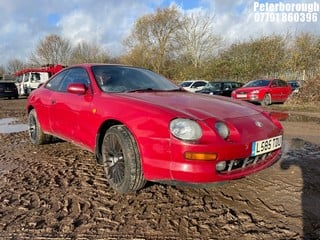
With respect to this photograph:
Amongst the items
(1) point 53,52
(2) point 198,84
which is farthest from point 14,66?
(2) point 198,84

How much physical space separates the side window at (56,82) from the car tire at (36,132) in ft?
2.18

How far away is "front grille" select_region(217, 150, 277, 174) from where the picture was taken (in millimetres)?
2939

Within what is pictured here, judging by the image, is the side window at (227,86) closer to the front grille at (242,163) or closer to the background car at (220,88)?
the background car at (220,88)

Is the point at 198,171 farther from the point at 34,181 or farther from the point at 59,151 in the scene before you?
the point at 59,151

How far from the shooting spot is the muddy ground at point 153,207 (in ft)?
8.77

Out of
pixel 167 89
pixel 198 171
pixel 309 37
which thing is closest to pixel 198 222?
pixel 198 171

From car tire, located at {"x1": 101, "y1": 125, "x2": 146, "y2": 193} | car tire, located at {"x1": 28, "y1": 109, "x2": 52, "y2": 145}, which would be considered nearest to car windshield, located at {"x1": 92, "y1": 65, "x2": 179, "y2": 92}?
car tire, located at {"x1": 101, "y1": 125, "x2": 146, "y2": 193}

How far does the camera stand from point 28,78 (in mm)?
24719

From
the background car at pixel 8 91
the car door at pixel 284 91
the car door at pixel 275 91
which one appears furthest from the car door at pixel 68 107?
the background car at pixel 8 91

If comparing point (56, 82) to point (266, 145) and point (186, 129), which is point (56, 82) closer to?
point (186, 129)

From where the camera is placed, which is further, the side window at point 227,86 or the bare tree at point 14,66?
the bare tree at point 14,66

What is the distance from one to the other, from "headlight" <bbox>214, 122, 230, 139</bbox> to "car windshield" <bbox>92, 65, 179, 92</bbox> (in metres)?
1.40

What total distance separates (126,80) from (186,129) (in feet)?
5.29

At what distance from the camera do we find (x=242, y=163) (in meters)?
3.05
